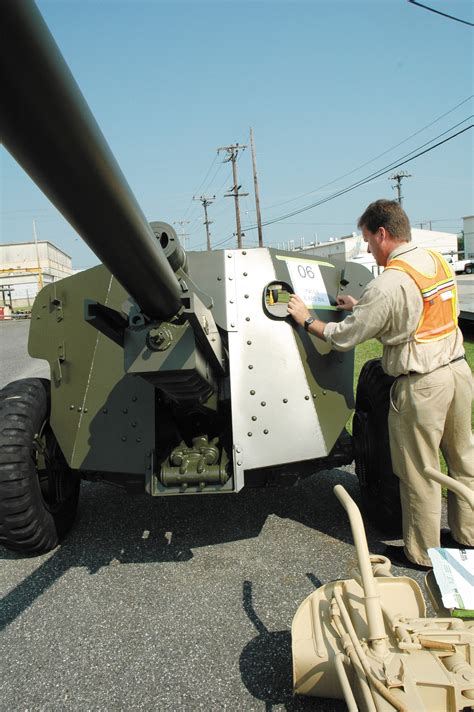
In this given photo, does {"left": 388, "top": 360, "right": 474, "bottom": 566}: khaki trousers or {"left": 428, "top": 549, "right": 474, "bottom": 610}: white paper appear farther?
{"left": 388, "top": 360, "right": 474, "bottom": 566}: khaki trousers

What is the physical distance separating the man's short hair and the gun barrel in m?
1.48

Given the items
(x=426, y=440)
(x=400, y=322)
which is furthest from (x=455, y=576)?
(x=400, y=322)

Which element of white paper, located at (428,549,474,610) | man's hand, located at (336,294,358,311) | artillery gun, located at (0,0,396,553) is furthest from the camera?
man's hand, located at (336,294,358,311)

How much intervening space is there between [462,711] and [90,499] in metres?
3.12

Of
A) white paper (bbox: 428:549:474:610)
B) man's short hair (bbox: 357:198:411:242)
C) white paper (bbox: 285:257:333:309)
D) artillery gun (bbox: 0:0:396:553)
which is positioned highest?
man's short hair (bbox: 357:198:411:242)

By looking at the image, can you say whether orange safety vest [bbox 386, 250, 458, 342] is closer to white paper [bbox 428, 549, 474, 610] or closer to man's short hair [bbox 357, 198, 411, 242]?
man's short hair [bbox 357, 198, 411, 242]

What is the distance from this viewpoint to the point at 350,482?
14.4ft

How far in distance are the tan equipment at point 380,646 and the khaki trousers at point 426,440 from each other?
71 centimetres

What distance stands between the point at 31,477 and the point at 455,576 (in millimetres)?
2181

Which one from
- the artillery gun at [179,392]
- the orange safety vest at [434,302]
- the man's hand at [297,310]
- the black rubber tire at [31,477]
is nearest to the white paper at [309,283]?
the artillery gun at [179,392]

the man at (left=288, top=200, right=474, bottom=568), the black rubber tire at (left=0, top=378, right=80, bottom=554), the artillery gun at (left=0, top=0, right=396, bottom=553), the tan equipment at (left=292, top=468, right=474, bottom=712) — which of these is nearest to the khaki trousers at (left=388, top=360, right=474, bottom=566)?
the man at (left=288, top=200, right=474, bottom=568)

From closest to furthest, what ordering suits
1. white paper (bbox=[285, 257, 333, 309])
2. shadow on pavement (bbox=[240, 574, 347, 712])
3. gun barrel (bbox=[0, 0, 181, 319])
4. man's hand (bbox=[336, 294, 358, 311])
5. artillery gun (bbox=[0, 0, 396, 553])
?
gun barrel (bbox=[0, 0, 181, 319])
shadow on pavement (bbox=[240, 574, 347, 712])
artillery gun (bbox=[0, 0, 396, 553])
white paper (bbox=[285, 257, 333, 309])
man's hand (bbox=[336, 294, 358, 311])

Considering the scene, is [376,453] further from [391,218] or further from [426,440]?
[391,218]

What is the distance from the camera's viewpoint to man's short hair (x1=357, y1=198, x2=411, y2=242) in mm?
3021
